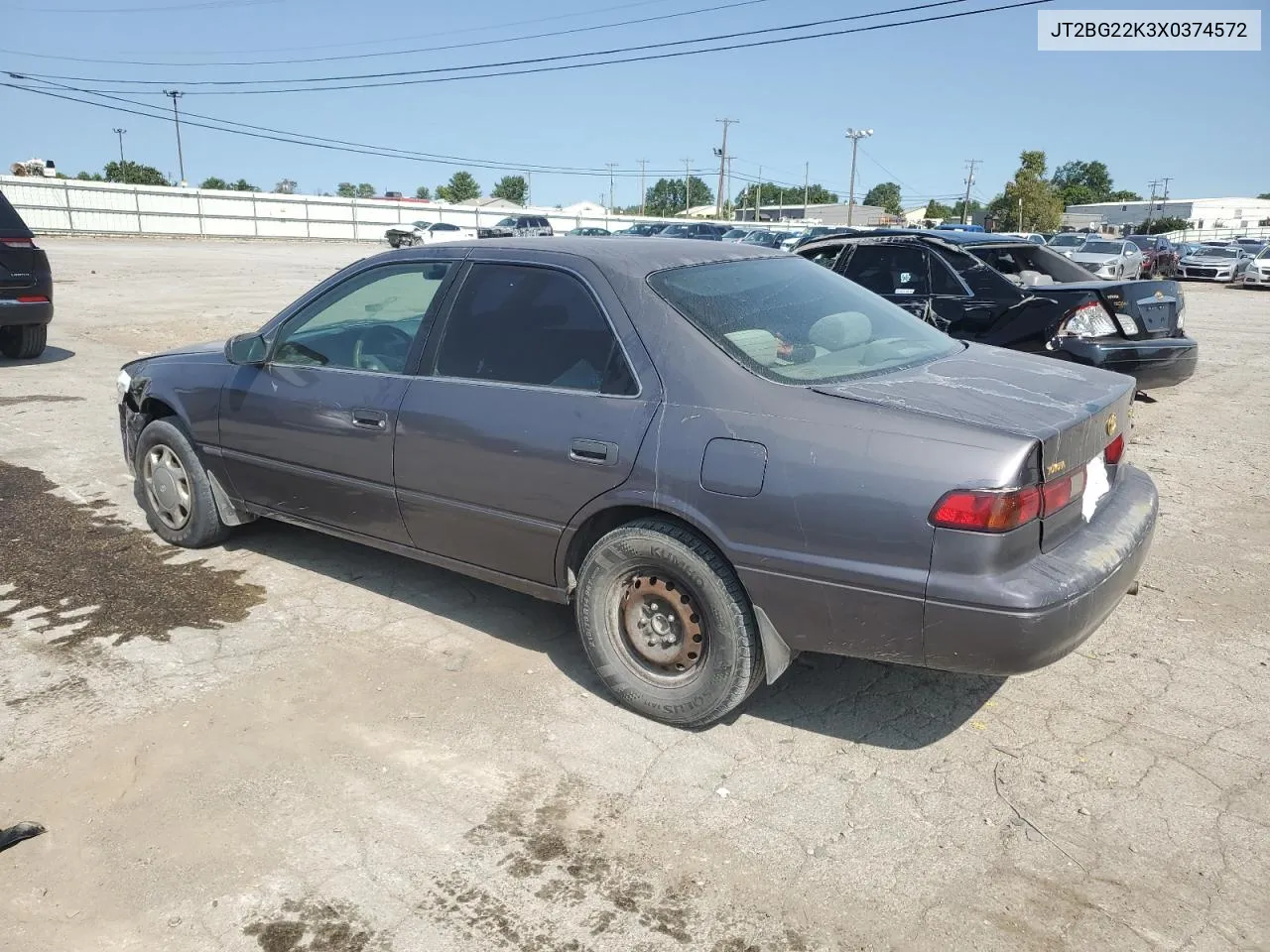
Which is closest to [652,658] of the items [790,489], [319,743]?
[790,489]

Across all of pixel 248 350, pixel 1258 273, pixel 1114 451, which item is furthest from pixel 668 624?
pixel 1258 273

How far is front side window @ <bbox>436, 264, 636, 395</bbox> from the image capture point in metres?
3.53

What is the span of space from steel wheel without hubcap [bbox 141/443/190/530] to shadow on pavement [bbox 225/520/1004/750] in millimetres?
497

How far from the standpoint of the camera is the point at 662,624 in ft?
11.3

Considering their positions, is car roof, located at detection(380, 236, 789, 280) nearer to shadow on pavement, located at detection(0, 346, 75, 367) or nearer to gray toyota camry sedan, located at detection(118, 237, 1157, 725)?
gray toyota camry sedan, located at detection(118, 237, 1157, 725)

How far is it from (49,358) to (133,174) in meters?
94.7

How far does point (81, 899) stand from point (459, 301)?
239 centimetres

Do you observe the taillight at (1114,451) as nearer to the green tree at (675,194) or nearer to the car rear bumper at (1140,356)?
the car rear bumper at (1140,356)

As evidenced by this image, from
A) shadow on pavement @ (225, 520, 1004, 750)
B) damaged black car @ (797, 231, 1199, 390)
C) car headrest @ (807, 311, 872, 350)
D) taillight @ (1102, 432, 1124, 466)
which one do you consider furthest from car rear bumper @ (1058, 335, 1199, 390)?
shadow on pavement @ (225, 520, 1004, 750)

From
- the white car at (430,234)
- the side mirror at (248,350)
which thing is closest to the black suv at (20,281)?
the side mirror at (248,350)

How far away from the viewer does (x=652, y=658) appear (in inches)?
136

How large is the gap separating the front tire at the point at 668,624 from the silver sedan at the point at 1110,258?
23.5 m

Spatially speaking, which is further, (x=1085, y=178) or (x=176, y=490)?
(x=1085, y=178)

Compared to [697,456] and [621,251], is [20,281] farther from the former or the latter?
[697,456]
